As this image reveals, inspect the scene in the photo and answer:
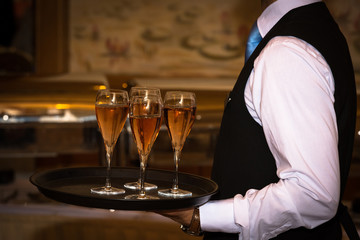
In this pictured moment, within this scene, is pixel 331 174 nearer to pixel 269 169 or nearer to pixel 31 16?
pixel 269 169

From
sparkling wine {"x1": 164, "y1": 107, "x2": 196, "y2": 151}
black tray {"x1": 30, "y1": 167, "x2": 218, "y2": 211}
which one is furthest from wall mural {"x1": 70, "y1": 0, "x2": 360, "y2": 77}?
sparkling wine {"x1": 164, "y1": 107, "x2": 196, "y2": 151}

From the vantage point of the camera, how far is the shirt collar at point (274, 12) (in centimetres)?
124

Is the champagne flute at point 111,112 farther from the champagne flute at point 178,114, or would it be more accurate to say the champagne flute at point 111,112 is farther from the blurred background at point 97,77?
the blurred background at point 97,77

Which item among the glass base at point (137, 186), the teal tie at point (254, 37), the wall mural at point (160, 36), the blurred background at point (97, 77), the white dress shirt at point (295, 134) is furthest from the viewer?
the wall mural at point (160, 36)

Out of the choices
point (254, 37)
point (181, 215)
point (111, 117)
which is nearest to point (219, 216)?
point (181, 215)

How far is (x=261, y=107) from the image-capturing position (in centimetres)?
109

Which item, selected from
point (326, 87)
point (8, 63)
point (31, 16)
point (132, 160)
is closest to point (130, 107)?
point (326, 87)

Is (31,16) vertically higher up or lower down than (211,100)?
higher up

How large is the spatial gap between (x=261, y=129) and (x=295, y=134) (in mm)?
169

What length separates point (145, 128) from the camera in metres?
1.16

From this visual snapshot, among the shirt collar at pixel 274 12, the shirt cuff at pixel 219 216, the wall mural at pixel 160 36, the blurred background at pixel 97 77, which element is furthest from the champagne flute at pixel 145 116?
the wall mural at pixel 160 36

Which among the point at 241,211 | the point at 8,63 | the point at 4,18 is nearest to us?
the point at 241,211

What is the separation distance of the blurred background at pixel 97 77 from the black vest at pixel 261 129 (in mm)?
981

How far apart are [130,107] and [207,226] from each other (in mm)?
324
